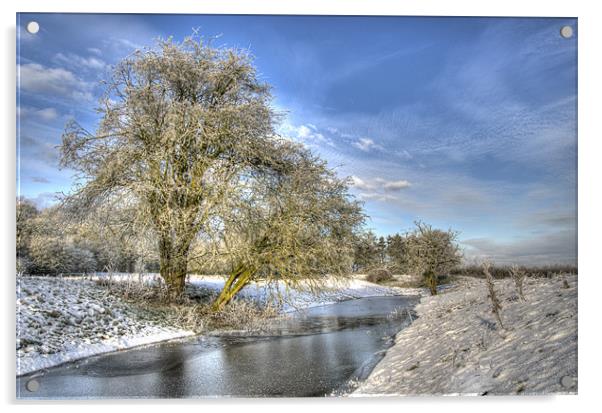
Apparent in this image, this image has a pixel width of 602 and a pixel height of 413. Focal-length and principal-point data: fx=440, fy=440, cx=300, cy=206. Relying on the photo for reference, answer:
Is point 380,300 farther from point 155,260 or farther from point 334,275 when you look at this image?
point 155,260

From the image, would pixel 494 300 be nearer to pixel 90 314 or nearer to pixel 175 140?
pixel 175 140

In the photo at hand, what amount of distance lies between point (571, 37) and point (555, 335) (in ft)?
11.6

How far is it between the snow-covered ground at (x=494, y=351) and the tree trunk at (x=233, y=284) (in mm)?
1855

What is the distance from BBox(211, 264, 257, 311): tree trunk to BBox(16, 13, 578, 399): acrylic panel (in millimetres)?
25

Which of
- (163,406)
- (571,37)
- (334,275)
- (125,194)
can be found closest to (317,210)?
(334,275)

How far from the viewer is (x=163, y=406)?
4809mm

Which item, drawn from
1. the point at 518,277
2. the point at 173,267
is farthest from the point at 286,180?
the point at 518,277

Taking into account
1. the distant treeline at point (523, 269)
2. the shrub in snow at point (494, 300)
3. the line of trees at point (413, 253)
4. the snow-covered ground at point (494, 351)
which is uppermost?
the line of trees at point (413, 253)

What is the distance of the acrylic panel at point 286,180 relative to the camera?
5.15 meters

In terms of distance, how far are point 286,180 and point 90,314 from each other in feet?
9.50

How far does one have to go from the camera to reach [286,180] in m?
Answer: 5.57

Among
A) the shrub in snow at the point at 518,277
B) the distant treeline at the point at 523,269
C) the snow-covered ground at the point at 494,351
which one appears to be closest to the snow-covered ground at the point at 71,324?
the snow-covered ground at the point at 494,351

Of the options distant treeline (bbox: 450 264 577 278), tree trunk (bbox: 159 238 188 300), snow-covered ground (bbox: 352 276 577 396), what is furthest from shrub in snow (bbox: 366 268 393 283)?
tree trunk (bbox: 159 238 188 300)

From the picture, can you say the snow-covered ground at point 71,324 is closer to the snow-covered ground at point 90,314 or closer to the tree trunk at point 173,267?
the snow-covered ground at point 90,314
